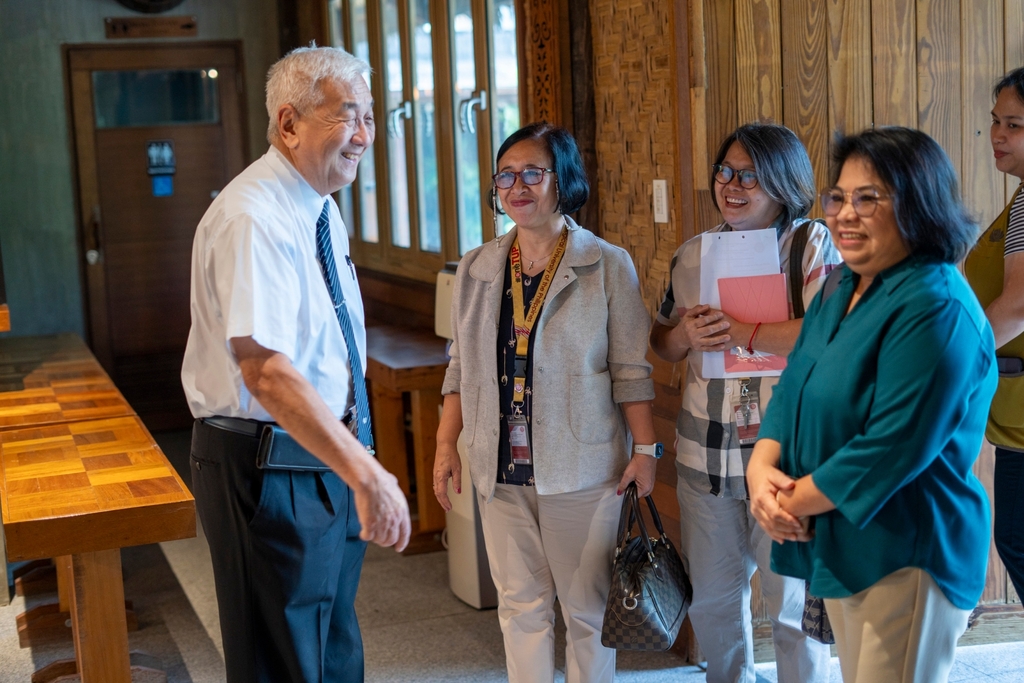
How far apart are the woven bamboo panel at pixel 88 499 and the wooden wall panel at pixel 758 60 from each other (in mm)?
1781

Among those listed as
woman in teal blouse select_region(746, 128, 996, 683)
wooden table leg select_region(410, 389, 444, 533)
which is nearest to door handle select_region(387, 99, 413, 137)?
wooden table leg select_region(410, 389, 444, 533)

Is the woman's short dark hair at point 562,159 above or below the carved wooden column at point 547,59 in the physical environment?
below

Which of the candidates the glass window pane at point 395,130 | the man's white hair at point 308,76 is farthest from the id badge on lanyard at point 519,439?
the glass window pane at point 395,130

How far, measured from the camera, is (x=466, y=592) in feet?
12.2

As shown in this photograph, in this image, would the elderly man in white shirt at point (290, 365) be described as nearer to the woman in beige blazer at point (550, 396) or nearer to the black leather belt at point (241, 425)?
the black leather belt at point (241, 425)

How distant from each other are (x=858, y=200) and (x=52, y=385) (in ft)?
10.8

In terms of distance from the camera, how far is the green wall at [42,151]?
6.33 meters

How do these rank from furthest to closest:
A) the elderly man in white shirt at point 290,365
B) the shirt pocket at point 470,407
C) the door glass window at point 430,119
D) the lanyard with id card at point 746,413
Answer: the door glass window at point 430,119 < the shirt pocket at point 470,407 < the lanyard with id card at point 746,413 < the elderly man in white shirt at point 290,365

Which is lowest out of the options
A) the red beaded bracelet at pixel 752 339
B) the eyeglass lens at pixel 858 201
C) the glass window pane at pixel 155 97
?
the red beaded bracelet at pixel 752 339

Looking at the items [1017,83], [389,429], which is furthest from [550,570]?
[389,429]

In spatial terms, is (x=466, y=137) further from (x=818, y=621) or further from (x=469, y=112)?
(x=818, y=621)

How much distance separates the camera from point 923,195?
162 cm

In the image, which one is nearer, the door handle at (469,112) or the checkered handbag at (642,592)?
the checkered handbag at (642,592)

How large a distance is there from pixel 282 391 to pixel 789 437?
2.89 feet
